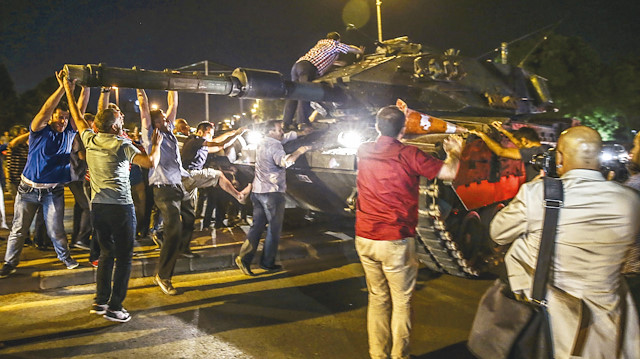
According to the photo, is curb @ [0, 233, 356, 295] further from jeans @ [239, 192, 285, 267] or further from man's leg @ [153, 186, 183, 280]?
man's leg @ [153, 186, 183, 280]

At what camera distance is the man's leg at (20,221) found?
541 centimetres

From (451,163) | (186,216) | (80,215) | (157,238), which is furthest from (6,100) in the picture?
(451,163)

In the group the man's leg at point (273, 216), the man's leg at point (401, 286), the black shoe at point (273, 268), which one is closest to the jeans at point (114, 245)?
the man's leg at point (273, 216)

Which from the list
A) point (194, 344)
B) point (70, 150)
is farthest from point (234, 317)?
point (70, 150)

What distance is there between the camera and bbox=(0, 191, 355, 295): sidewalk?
5531mm

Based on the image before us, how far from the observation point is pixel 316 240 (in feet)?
25.0

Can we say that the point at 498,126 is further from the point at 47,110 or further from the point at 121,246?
the point at 47,110

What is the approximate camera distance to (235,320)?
4.57m

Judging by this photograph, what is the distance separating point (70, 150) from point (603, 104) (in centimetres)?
2677

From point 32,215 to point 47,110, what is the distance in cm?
130

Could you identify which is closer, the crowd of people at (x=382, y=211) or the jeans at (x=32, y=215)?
the crowd of people at (x=382, y=211)

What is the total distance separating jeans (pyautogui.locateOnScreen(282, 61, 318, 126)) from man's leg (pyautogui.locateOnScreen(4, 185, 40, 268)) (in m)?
3.29

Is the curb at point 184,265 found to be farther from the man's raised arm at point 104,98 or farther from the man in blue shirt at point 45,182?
the man's raised arm at point 104,98

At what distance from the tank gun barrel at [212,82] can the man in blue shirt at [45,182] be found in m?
1.16
